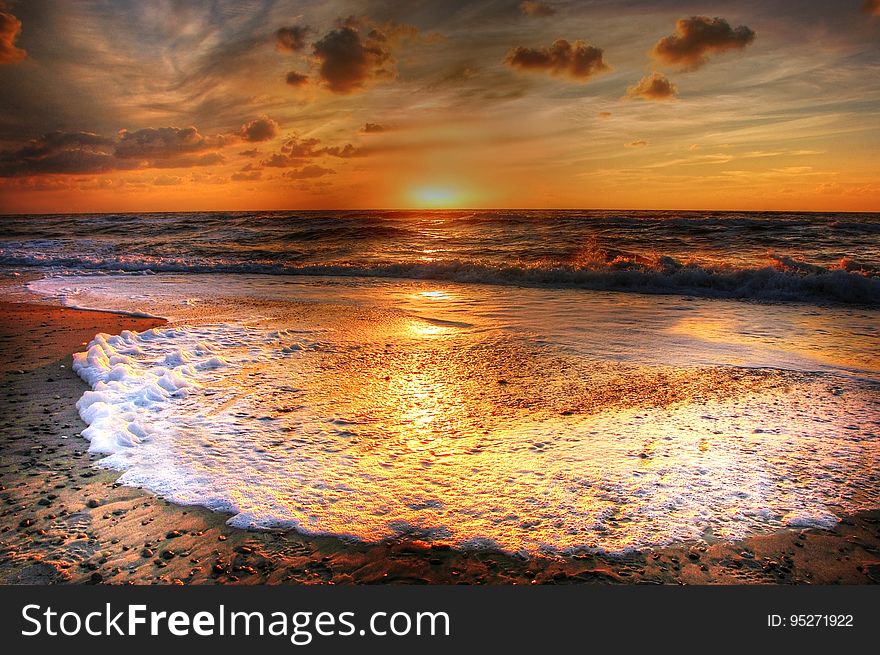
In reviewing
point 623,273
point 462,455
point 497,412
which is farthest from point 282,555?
point 623,273

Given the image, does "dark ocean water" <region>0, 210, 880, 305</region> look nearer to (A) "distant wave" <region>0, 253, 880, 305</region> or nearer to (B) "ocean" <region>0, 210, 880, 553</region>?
(A) "distant wave" <region>0, 253, 880, 305</region>

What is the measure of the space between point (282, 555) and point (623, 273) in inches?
462

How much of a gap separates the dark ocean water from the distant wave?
3 cm

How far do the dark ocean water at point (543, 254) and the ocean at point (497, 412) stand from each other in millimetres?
1804

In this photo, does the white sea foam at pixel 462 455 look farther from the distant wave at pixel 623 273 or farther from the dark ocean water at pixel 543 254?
the dark ocean water at pixel 543 254

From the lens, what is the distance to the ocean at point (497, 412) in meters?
2.66

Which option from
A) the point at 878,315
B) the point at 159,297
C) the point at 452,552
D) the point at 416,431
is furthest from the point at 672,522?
the point at 159,297

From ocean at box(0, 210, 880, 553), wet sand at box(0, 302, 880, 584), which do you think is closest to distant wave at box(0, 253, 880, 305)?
ocean at box(0, 210, 880, 553)

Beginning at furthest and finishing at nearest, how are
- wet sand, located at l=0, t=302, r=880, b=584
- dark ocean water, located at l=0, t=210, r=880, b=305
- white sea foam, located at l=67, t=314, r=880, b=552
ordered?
1. dark ocean water, located at l=0, t=210, r=880, b=305
2. white sea foam, located at l=67, t=314, r=880, b=552
3. wet sand, located at l=0, t=302, r=880, b=584

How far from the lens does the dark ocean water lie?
1201 centimetres

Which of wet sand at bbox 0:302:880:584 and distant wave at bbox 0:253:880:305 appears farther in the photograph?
distant wave at bbox 0:253:880:305

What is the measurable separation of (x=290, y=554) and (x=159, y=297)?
29.3 feet

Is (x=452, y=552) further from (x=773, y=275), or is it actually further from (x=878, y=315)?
(x=773, y=275)

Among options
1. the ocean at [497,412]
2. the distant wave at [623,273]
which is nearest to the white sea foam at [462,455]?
the ocean at [497,412]
